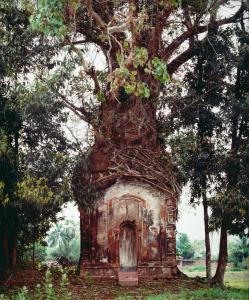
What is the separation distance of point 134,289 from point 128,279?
2.47 ft

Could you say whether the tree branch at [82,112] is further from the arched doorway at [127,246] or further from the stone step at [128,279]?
the stone step at [128,279]

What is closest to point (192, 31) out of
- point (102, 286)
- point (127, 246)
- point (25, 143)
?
point (25, 143)

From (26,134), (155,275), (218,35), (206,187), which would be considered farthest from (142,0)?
(155,275)

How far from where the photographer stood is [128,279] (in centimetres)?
1344

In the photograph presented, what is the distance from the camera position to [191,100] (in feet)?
54.6

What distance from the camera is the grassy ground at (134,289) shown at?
431 inches

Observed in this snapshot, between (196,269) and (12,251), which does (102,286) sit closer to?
(12,251)

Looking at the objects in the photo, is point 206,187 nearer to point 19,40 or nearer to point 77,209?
point 77,209

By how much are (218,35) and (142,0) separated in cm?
325

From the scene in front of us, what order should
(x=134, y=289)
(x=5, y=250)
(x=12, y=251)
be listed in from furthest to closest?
(x=12, y=251) < (x=5, y=250) < (x=134, y=289)

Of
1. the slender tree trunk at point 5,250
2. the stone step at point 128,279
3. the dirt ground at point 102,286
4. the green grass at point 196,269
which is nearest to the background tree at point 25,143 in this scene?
the slender tree trunk at point 5,250

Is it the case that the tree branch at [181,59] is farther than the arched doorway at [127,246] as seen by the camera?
Yes

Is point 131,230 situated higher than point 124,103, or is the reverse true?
point 124,103

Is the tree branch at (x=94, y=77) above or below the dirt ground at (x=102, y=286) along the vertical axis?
above
